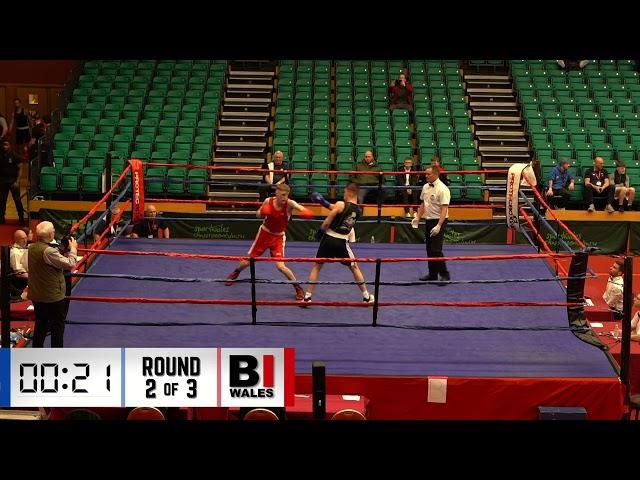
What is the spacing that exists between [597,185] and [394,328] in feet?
24.6

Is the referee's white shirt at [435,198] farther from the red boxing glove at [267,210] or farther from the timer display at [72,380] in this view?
the timer display at [72,380]

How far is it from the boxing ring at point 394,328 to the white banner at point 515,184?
612mm

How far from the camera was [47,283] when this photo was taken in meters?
7.10

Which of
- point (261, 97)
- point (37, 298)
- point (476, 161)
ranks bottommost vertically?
point (37, 298)

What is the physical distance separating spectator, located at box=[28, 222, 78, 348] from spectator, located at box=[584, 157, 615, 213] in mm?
9300

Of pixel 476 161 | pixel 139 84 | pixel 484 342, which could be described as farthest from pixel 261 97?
pixel 484 342

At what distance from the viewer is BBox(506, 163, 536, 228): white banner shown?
397 inches

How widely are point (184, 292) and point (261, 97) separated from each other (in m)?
9.37

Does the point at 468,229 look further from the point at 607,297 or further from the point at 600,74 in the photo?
the point at 600,74

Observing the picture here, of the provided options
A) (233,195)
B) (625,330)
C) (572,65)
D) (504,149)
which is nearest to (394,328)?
(625,330)

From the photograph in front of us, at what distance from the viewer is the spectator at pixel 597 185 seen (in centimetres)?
1437

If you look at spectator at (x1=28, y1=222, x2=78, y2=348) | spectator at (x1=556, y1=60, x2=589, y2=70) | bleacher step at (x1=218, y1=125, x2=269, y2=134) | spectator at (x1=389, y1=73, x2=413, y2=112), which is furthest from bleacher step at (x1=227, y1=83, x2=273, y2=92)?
spectator at (x1=28, y1=222, x2=78, y2=348)

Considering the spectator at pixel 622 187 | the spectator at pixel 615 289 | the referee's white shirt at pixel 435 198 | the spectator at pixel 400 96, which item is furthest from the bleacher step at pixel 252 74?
the referee's white shirt at pixel 435 198

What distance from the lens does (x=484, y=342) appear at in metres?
7.75
